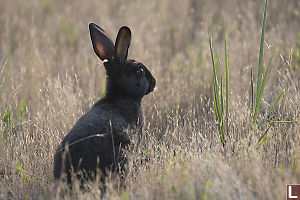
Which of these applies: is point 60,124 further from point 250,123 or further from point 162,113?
point 250,123

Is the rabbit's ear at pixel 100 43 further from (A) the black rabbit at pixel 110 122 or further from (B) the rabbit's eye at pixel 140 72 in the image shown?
(B) the rabbit's eye at pixel 140 72

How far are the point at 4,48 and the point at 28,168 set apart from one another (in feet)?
12.1

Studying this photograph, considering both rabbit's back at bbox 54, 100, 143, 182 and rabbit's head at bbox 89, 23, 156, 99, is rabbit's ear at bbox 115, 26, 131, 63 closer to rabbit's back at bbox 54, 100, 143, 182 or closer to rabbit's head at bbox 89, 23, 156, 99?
rabbit's head at bbox 89, 23, 156, 99

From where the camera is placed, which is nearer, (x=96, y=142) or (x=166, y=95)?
(x=96, y=142)

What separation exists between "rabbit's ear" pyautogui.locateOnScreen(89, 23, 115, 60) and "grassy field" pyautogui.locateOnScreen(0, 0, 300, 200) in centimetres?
60

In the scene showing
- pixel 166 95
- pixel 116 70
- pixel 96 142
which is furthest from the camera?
pixel 166 95

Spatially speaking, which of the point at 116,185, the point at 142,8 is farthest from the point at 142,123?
the point at 142,8

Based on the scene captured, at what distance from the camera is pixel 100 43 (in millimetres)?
3598

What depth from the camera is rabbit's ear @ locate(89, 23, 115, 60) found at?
11.8ft

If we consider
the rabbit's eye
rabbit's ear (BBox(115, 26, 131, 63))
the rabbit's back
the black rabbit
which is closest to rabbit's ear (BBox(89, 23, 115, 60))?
the black rabbit

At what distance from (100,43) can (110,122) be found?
0.94 m

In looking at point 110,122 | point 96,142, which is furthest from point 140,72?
point 96,142

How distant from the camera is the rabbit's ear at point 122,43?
334 cm

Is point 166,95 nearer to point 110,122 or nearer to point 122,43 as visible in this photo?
point 122,43
